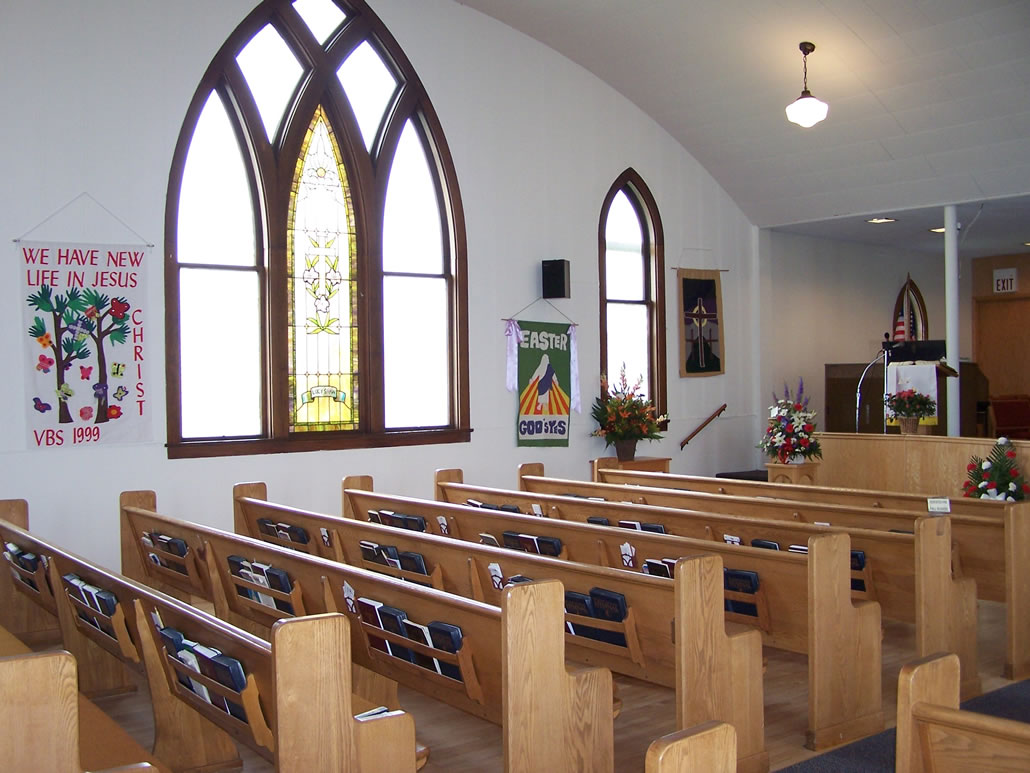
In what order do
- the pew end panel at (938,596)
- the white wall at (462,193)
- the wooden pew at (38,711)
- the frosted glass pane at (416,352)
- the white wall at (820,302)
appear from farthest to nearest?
the white wall at (820,302)
the frosted glass pane at (416,352)
the white wall at (462,193)
the pew end panel at (938,596)
the wooden pew at (38,711)

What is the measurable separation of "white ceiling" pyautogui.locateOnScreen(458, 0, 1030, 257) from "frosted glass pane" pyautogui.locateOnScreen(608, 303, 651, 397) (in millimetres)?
1655

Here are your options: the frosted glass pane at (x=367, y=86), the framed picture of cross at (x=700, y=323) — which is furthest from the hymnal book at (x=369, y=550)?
the framed picture of cross at (x=700, y=323)

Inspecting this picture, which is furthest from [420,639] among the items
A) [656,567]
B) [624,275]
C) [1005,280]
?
[1005,280]

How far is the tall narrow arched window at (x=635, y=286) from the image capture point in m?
9.18

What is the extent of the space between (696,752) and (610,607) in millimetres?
2036

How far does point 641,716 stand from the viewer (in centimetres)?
412

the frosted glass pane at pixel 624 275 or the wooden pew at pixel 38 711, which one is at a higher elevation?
the frosted glass pane at pixel 624 275

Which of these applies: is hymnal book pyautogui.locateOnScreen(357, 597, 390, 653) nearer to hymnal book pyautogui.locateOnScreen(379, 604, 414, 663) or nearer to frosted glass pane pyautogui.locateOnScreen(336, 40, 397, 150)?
hymnal book pyautogui.locateOnScreen(379, 604, 414, 663)

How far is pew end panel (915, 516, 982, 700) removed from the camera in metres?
4.03

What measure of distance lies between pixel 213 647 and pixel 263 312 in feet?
14.8

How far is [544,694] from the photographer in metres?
2.84

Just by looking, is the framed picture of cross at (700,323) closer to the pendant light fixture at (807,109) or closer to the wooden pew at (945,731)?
the pendant light fixture at (807,109)

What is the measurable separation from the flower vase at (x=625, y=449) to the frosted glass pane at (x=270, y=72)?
3.72 m

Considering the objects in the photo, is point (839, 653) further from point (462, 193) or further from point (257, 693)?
point (462, 193)
